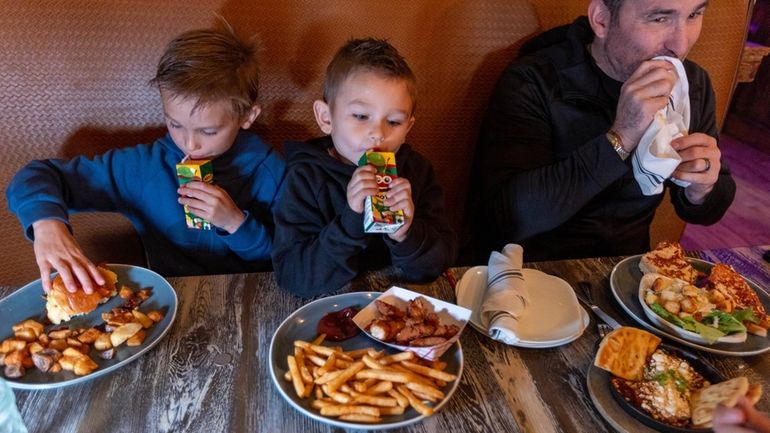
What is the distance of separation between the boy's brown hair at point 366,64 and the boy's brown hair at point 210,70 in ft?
0.91

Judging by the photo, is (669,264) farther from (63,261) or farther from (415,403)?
(63,261)

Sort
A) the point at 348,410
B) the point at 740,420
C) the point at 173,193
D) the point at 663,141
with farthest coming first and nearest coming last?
the point at 173,193 → the point at 663,141 → the point at 348,410 → the point at 740,420

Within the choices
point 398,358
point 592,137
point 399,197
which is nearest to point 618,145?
point 592,137

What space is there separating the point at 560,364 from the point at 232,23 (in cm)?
151

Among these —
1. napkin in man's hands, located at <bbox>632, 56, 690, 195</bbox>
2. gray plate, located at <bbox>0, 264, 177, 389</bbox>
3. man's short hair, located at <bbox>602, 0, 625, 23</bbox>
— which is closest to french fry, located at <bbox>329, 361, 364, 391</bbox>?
gray plate, located at <bbox>0, 264, 177, 389</bbox>

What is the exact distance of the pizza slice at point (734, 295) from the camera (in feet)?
4.37

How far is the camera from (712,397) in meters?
1.04

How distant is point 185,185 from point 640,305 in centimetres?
129

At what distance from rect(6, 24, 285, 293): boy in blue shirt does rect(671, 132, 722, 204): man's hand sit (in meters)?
1.24

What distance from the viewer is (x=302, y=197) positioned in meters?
1.48

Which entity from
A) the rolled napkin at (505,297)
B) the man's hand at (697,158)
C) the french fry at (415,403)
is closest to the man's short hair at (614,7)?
the man's hand at (697,158)

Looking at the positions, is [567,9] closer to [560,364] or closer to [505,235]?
[505,235]

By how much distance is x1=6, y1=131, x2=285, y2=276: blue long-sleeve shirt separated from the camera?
165 cm

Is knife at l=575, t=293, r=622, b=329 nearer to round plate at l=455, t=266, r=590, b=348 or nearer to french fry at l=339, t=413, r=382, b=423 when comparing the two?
round plate at l=455, t=266, r=590, b=348
